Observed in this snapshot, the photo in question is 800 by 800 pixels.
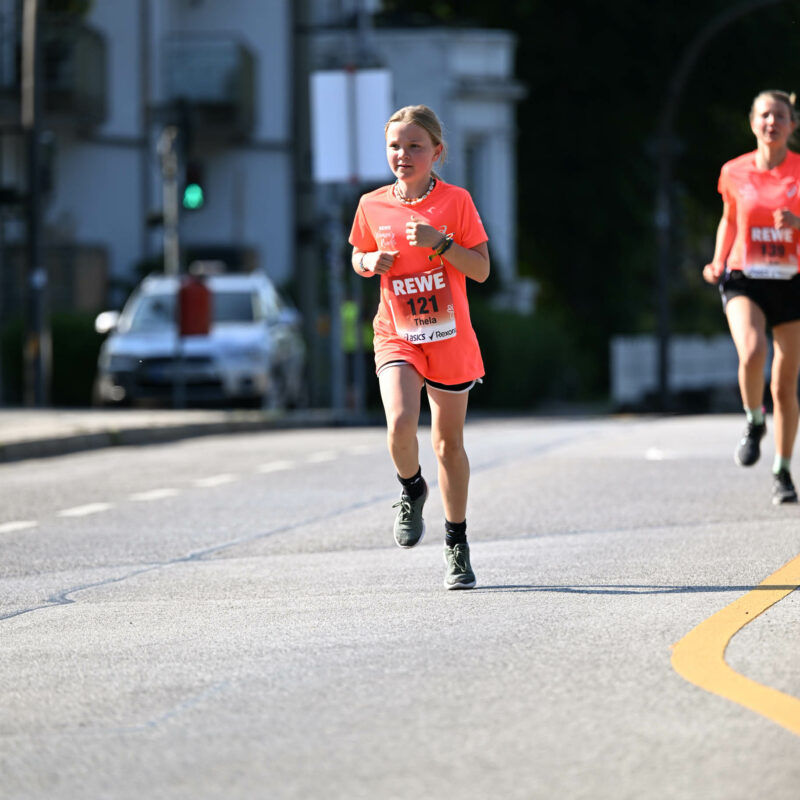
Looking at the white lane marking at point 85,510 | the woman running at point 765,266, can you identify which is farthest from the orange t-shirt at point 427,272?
the white lane marking at point 85,510

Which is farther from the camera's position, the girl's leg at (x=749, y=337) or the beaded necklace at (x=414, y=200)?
the girl's leg at (x=749, y=337)

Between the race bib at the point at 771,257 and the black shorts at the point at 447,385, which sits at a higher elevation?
the race bib at the point at 771,257

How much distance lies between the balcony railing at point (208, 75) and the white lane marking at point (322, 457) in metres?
24.6

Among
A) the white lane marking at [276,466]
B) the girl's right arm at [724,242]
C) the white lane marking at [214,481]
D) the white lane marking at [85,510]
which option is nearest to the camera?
the girl's right arm at [724,242]

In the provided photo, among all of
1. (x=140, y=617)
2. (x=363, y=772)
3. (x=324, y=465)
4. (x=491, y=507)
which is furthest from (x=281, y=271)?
(x=363, y=772)

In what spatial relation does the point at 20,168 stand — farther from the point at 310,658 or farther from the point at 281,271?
the point at 310,658

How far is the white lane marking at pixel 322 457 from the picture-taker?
1540 centimetres

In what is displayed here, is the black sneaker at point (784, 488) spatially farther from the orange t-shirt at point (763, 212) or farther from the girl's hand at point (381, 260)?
the girl's hand at point (381, 260)

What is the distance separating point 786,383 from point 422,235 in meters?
3.45

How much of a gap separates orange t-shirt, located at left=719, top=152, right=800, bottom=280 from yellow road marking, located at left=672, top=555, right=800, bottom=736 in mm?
2885

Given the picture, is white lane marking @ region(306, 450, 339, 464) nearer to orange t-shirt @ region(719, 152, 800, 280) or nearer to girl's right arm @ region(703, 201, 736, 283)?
girl's right arm @ region(703, 201, 736, 283)

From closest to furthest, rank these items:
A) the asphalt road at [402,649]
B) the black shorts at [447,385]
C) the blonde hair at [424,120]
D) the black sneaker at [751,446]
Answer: the asphalt road at [402,649]
the blonde hair at [424,120]
the black shorts at [447,385]
the black sneaker at [751,446]

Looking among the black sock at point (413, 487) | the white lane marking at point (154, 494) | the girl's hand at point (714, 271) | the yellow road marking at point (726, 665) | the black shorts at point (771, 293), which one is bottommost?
the white lane marking at point (154, 494)

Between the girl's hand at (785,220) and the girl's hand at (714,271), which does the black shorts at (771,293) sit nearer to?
the girl's hand at (714,271)
